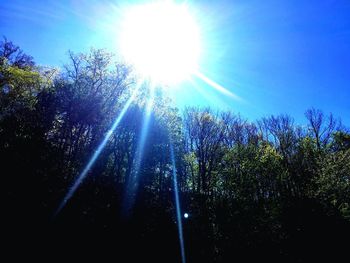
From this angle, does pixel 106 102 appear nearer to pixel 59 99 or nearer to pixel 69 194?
pixel 59 99

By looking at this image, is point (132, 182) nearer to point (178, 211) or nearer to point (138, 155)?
point (138, 155)

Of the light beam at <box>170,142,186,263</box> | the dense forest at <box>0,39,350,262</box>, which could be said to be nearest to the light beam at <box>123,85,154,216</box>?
the dense forest at <box>0,39,350,262</box>

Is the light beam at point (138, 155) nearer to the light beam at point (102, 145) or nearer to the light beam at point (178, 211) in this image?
the light beam at point (102, 145)

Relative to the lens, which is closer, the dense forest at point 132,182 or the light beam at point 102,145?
the dense forest at point 132,182

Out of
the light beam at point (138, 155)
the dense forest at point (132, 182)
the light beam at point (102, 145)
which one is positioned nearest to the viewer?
the dense forest at point (132, 182)

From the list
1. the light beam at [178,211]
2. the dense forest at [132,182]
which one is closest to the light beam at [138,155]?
the dense forest at [132,182]

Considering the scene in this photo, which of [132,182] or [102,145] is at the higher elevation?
[102,145]

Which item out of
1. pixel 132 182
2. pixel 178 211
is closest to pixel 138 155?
pixel 132 182

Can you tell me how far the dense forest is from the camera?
53.0 ft

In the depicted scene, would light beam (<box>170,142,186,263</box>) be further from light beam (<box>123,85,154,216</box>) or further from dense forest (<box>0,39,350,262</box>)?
light beam (<box>123,85,154,216</box>)

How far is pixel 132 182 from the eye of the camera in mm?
26141

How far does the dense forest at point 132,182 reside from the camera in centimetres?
1614

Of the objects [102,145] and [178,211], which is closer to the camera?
[178,211]

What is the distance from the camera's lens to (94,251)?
14969 mm
